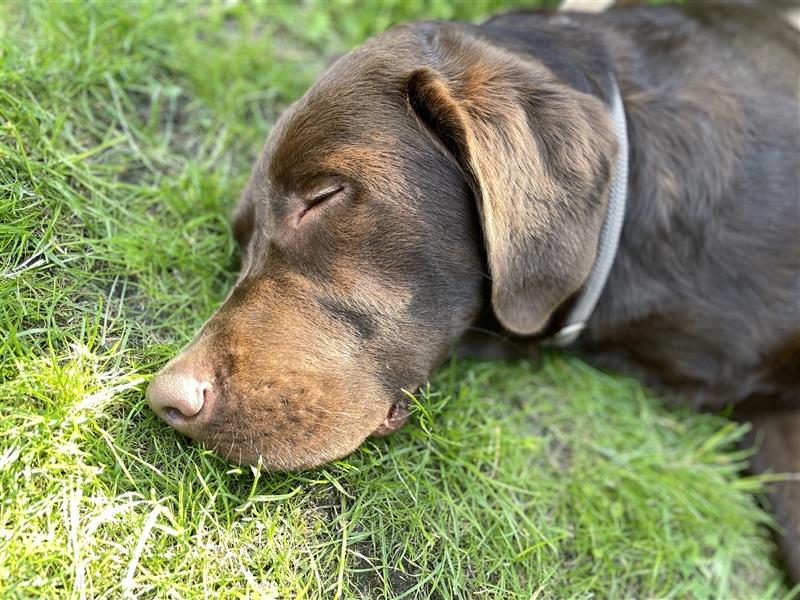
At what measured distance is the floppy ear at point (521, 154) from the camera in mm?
2244

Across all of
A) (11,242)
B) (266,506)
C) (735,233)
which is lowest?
(266,506)

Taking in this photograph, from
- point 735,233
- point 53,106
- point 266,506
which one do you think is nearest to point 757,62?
point 735,233

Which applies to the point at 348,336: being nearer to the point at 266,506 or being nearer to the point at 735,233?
the point at 266,506

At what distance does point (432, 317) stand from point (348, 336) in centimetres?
30

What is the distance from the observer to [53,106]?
9.73 ft

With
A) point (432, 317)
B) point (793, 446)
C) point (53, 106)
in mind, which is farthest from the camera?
point (793, 446)

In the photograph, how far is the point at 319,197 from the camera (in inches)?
93.5

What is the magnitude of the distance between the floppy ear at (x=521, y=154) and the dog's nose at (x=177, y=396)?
0.95 meters

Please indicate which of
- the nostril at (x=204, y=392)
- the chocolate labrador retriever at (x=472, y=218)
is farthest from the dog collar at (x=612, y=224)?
the nostril at (x=204, y=392)

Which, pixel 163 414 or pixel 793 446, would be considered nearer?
pixel 163 414

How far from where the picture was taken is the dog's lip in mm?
2533

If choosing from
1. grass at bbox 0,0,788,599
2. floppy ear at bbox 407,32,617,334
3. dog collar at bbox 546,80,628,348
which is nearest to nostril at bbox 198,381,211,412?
grass at bbox 0,0,788,599

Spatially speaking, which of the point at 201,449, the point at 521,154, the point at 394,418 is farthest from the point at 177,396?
the point at 521,154

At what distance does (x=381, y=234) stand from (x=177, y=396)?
768 millimetres
